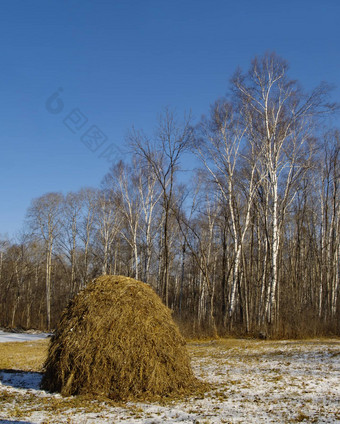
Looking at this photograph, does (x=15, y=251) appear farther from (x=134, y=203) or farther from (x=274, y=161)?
(x=274, y=161)

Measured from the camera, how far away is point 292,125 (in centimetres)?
1723

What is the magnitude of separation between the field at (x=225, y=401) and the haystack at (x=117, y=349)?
0.33 meters

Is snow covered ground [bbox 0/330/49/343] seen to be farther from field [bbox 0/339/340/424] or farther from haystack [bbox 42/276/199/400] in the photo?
haystack [bbox 42/276/199/400]

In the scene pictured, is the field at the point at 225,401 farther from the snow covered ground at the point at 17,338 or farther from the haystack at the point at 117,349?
the snow covered ground at the point at 17,338

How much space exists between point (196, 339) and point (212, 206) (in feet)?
48.0

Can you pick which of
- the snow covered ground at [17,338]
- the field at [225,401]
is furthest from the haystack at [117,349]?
the snow covered ground at [17,338]

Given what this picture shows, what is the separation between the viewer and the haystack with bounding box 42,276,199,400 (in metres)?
6.37

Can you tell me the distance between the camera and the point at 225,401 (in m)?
6.04

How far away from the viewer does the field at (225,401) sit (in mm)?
5250

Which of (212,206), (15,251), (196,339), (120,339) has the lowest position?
(196,339)

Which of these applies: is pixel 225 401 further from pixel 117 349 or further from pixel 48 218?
pixel 48 218

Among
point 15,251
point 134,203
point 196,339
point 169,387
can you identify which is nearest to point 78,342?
point 169,387

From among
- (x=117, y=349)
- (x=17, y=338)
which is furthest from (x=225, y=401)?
(x=17, y=338)

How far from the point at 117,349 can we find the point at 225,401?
76.6 inches
